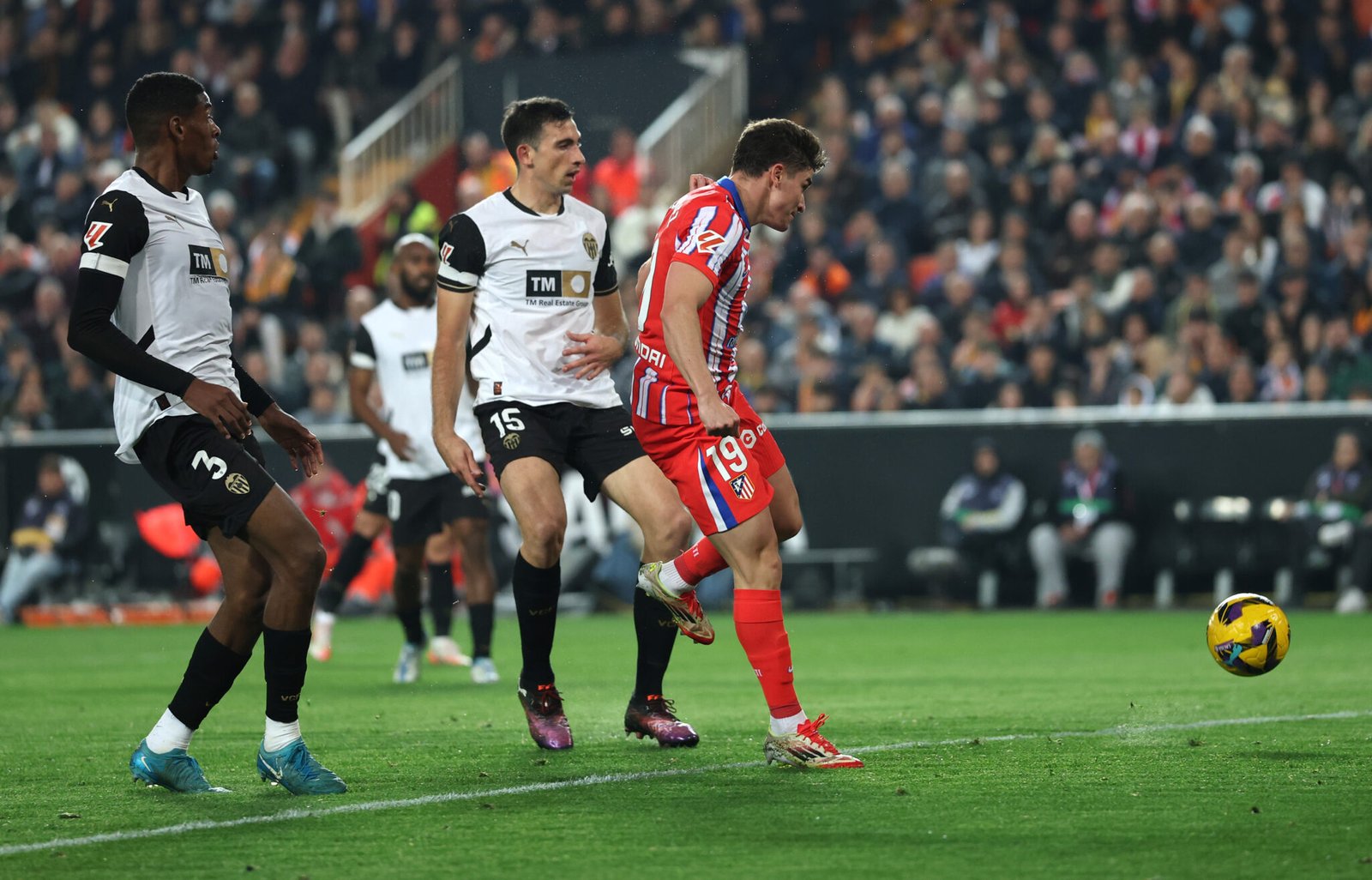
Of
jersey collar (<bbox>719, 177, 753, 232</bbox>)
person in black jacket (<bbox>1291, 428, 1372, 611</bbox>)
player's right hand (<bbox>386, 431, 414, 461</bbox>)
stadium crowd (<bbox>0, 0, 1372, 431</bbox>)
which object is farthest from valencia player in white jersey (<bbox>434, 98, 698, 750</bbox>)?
stadium crowd (<bbox>0, 0, 1372, 431</bbox>)

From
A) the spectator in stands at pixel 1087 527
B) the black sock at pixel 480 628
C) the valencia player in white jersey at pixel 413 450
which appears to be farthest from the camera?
the spectator in stands at pixel 1087 527

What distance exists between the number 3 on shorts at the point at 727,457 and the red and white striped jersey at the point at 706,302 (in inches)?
7.2

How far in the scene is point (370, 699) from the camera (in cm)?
979

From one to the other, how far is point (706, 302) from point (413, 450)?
4773mm

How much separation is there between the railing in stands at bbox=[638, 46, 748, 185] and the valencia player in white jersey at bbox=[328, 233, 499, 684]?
1144 cm

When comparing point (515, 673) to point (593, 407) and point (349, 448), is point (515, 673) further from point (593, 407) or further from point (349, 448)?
point (349, 448)

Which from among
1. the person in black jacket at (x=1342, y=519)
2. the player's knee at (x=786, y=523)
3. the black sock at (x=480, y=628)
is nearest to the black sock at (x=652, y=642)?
the player's knee at (x=786, y=523)

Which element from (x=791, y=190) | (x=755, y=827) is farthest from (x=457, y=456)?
(x=755, y=827)

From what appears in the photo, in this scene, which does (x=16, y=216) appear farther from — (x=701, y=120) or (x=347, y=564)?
(x=347, y=564)

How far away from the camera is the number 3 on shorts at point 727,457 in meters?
6.63

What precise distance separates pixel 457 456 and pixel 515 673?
4.14 metres

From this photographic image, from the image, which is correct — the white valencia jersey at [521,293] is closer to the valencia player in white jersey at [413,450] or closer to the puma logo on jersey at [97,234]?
Result: the puma logo on jersey at [97,234]

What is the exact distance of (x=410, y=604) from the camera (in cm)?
1098

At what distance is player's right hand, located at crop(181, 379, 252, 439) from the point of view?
19.5 ft
